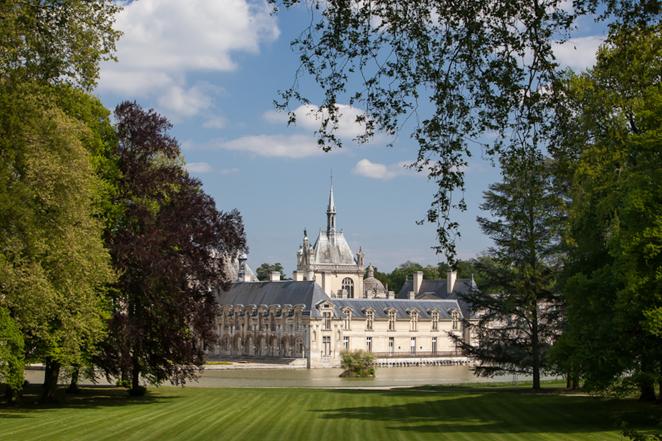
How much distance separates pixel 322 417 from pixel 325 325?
53.0 m

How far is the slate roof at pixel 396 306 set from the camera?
3134 inches

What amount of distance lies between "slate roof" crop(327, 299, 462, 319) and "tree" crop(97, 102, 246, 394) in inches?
1886

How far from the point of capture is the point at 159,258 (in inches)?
1016

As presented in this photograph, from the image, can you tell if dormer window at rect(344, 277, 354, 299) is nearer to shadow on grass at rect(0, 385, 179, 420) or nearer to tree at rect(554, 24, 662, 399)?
shadow on grass at rect(0, 385, 179, 420)

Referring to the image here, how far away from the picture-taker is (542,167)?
7.88 meters

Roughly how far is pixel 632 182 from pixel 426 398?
11826 mm

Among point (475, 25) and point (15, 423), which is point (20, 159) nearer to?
point (15, 423)

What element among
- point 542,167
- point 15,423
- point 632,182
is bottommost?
point 15,423

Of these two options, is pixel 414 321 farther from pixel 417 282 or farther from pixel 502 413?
pixel 502 413

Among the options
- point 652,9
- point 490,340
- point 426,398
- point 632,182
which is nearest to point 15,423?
point 426,398

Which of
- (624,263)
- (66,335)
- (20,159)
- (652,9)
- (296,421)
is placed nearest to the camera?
(652,9)

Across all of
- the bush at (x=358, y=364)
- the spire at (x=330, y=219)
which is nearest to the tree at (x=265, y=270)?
the spire at (x=330, y=219)

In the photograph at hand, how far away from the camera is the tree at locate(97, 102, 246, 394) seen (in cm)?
2584

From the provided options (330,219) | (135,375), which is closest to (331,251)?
(330,219)
